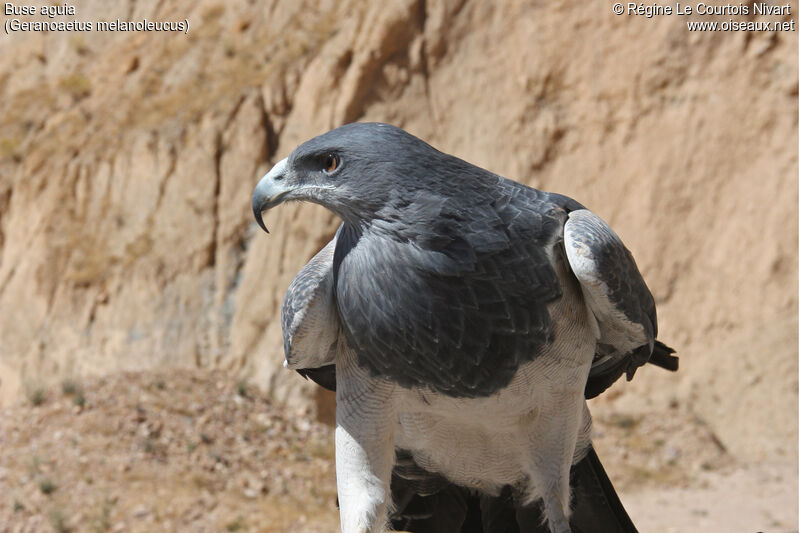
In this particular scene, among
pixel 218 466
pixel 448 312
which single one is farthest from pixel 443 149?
pixel 448 312

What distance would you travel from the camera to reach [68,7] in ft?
45.0

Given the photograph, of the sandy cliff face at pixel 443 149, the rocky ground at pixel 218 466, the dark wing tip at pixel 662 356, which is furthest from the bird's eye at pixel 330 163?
the sandy cliff face at pixel 443 149

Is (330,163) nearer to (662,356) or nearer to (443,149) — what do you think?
(662,356)

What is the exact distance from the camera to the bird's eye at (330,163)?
108 inches

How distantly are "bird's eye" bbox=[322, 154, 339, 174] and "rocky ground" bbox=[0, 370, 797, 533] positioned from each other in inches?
180

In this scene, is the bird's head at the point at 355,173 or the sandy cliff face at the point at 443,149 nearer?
the bird's head at the point at 355,173

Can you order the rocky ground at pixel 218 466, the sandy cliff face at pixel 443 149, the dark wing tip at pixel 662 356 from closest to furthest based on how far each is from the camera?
the dark wing tip at pixel 662 356
the rocky ground at pixel 218 466
the sandy cliff face at pixel 443 149

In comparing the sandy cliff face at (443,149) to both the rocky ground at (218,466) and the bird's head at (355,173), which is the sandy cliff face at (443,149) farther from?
the bird's head at (355,173)

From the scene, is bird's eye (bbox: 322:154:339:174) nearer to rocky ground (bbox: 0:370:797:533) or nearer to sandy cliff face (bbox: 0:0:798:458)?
rocky ground (bbox: 0:370:797:533)

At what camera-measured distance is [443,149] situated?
9617mm

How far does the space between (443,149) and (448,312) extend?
7.18m

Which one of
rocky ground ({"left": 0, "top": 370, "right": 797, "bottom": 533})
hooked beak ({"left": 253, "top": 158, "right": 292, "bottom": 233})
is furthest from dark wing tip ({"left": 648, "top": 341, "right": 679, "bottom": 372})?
rocky ground ({"left": 0, "top": 370, "right": 797, "bottom": 533})

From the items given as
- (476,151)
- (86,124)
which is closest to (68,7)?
(86,124)

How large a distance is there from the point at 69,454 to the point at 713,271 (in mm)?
7124
